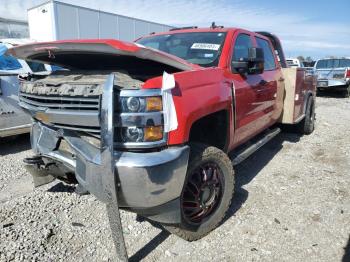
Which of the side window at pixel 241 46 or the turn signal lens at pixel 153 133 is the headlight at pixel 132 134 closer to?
the turn signal lens at pixel 153 133

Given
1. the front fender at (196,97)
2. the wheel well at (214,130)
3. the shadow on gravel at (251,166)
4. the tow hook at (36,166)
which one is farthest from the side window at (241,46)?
the tow hook at (36,166)

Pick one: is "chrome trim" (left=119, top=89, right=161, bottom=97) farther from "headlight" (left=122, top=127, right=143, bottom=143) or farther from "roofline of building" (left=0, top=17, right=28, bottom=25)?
"roofline of building" (left=0, top=17, right=28, bottom=25)

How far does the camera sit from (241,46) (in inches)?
161

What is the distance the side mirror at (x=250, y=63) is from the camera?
3544 mm

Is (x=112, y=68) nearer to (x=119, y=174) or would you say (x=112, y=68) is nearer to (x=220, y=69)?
(x=220, y=69)

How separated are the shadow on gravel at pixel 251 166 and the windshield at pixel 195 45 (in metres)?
1.56

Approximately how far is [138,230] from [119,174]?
43.3 inches

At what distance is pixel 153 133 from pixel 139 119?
0.15 metres

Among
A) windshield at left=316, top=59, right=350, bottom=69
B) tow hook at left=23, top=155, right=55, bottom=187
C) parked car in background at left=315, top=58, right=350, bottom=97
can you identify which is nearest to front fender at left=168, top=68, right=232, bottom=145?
tow hook at left=23, top=155, right=55, bottom=187

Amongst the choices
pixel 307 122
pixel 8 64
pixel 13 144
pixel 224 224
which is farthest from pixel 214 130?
pixel 307 122

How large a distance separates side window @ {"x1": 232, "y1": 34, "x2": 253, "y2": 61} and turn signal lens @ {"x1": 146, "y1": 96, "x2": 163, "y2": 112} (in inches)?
62.6

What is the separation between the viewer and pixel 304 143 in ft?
21.5

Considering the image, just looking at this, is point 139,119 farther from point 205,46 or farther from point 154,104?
point 205,46

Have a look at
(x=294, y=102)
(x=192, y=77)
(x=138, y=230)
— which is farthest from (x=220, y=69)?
(x=294, y=102)
